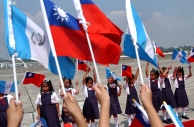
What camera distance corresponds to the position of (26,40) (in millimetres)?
3238

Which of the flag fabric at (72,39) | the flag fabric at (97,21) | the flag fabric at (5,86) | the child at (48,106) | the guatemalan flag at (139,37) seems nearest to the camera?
the flag fabric at (72,39)

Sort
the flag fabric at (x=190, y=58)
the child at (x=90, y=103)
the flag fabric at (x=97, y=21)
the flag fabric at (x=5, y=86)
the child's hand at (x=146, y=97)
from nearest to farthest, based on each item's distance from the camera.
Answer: the child's hand at (x=146, y=97) < the flag fabric at (x=97, y=21) < the flag fabric at (x=5, y=86) < the child at (x=90, y=103) < the flag fabric at (x=190, y=58)

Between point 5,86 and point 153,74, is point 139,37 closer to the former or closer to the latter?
point 5,86

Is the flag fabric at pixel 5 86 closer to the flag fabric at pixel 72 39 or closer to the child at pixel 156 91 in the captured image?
the flag fabric at pixel 72 39

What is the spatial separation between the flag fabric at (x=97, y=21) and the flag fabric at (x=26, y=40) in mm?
610

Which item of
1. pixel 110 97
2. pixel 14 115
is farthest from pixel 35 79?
pixel 14 115

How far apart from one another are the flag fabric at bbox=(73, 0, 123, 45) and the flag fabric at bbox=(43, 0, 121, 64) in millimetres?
81

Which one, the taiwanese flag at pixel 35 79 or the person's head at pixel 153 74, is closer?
the taiwanese flag at pixel 35 79

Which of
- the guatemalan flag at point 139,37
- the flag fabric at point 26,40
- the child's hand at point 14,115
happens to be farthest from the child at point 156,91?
the child's hand at point 14,115

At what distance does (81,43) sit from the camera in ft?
11.4

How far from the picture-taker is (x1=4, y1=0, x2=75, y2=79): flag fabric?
3.08 metres

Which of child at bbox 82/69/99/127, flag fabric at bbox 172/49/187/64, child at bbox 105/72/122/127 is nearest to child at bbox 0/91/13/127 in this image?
child at bbox 82/69/99/127

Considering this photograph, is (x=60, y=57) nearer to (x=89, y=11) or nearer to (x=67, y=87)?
(x=89, y=11)

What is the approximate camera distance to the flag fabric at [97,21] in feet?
11.6
